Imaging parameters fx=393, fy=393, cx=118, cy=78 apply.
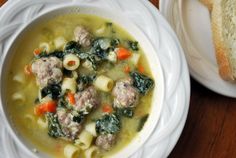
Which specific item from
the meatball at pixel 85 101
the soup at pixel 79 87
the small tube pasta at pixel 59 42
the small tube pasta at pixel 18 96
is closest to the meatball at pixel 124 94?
the soup at pixel 79 87

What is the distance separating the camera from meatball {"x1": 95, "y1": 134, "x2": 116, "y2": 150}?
1.90 meters

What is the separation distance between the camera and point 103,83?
6.28 ft

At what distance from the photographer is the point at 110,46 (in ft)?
6.56

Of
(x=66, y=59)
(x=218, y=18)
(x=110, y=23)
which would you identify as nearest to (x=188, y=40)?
(x=218, y=18)

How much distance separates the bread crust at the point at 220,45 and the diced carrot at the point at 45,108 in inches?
40.3

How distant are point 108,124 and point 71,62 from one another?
0.35m

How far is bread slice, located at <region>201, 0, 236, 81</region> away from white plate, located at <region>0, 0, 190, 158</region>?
0.52 metres

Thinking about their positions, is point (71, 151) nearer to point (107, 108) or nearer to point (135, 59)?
point (107, 108)

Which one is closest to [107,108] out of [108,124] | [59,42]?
[108,124]

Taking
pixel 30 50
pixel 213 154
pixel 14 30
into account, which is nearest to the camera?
pixel 14 30

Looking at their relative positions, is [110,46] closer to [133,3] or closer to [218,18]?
[133,3]

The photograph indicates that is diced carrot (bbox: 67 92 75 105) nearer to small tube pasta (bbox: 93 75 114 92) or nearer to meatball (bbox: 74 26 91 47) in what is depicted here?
small tube pasta (bbox: 93 75 114 92)

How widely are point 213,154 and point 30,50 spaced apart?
1200 millimetres

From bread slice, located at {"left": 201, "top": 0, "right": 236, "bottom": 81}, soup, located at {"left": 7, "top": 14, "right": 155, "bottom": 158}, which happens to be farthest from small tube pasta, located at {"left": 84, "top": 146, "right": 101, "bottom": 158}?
bread slice, located at {"left": 201, "top": 0, "right": 236, "bottom": 81}
